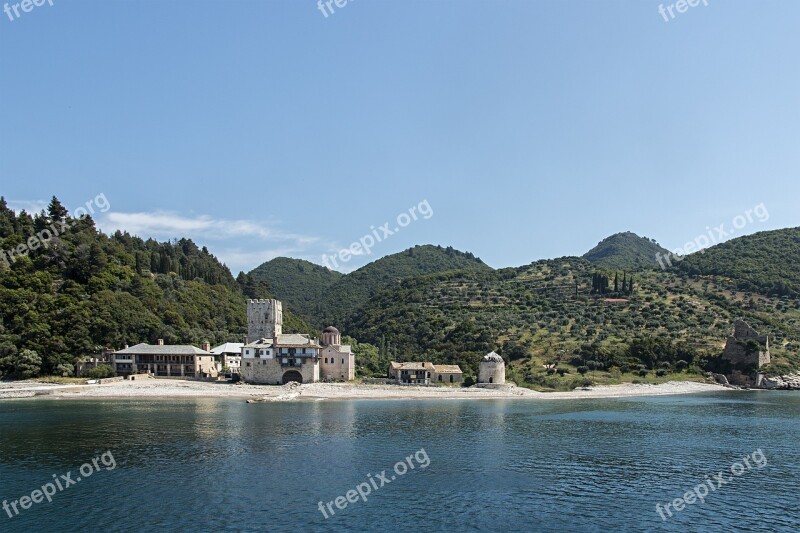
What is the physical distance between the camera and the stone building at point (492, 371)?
267ft

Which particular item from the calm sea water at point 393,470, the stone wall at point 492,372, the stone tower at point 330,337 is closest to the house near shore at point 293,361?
the stone tower at point 330,337

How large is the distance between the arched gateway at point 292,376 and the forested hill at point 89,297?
21.4 m

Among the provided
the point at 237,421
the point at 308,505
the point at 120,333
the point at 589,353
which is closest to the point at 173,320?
the point at 120,333

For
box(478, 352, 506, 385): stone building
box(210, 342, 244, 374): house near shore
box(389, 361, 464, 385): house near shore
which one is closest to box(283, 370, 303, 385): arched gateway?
box(210, 342, 244, 374): house near shore

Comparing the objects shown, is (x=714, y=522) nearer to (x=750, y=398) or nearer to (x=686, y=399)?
(x=686, y=399)

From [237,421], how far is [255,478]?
2019 centimetres

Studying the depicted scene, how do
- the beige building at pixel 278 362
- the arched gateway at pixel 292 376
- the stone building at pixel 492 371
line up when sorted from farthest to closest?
1. the arched gateway at pixel 292 376
2. the beige building at pixel 278 362
3. the stone building at pixel 492 371

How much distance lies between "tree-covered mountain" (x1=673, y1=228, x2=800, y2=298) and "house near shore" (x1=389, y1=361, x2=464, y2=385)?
7537 cm

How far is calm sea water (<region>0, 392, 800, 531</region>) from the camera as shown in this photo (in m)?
25.1

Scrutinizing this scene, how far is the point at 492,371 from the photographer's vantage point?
8138 cm

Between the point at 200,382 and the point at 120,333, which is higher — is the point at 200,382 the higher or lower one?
the lower one

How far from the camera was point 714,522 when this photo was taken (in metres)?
25.1

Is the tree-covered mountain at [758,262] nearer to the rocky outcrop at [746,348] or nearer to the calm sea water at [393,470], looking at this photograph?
the rocky outcrop at [746,348]

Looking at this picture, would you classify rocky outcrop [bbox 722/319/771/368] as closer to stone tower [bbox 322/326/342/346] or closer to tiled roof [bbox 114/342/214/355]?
stone tower [bbox 322/326/342/346]
